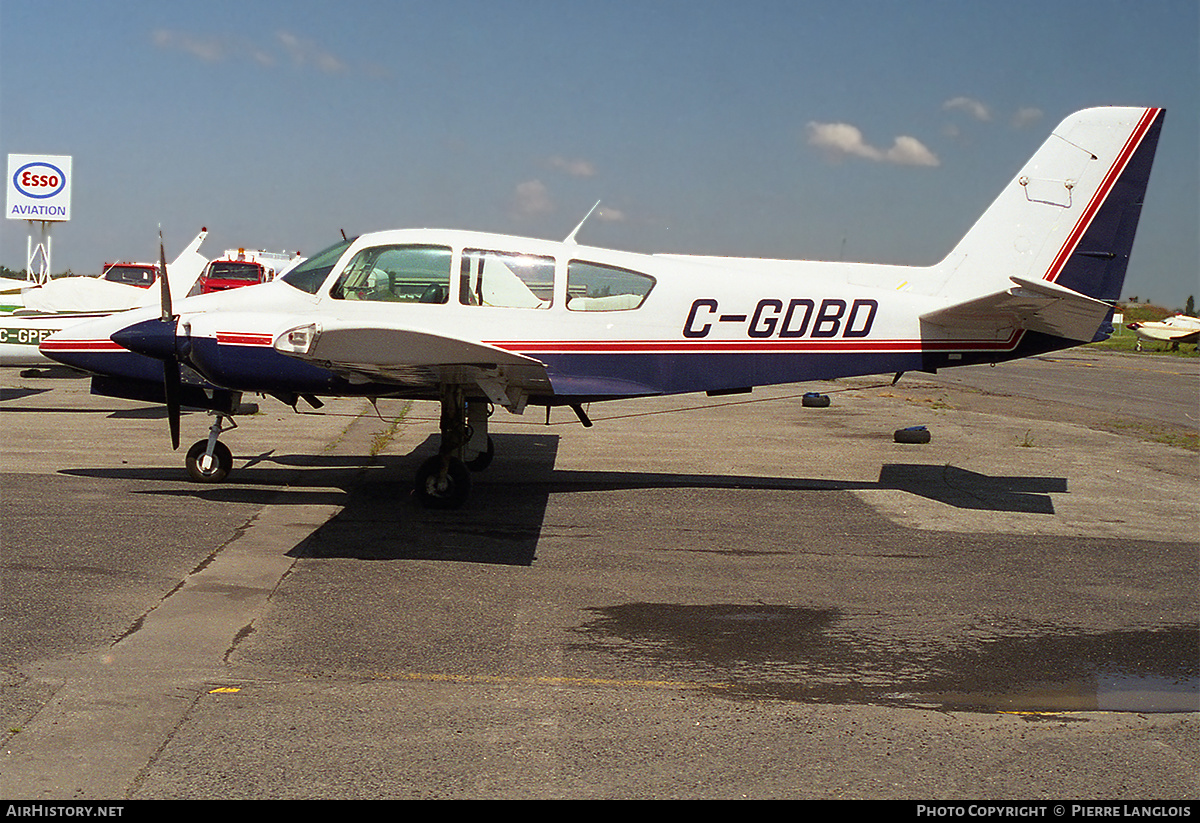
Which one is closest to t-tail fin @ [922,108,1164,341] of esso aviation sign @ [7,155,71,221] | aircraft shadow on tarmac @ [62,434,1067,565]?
aircraft shadow on tarmac @ [62,434,1067,565]

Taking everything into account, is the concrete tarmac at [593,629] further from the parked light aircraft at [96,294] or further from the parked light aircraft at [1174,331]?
the parked light aircraft at [1174,331]

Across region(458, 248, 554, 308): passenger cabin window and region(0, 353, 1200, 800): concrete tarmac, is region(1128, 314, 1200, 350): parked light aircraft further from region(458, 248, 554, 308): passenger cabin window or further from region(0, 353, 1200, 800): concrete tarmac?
region(458, 248, 554, 308): passenger cabin window

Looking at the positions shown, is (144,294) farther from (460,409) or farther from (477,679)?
(477,679)

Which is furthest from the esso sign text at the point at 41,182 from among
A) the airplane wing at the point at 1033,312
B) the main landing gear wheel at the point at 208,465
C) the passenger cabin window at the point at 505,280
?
the airplane wing at the point at 1033,312

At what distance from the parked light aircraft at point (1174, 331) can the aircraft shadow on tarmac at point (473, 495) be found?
41958 millimetres

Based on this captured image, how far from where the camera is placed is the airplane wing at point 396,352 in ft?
22.4

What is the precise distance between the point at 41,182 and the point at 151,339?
24915mm

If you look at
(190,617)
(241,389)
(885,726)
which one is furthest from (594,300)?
(885,726)

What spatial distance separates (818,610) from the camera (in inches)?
250

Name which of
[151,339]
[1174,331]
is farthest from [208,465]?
[1174,331]

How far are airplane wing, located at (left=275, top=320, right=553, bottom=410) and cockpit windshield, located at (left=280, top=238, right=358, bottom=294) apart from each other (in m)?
1.41

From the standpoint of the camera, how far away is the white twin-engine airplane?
8938 millimetres

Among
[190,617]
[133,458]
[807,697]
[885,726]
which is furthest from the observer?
[133,458]
